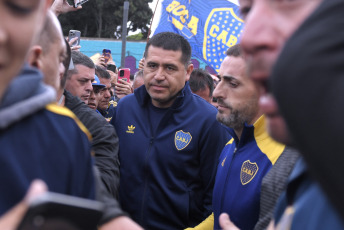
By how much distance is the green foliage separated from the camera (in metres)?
43.8

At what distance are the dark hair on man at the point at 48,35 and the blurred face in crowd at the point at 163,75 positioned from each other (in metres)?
2.03

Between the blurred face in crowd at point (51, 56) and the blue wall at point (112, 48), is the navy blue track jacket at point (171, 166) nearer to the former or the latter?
the blurred face in crowd at point (51, 56)

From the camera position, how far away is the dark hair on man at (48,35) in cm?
175

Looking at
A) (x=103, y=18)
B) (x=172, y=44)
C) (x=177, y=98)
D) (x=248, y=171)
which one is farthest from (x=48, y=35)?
(x=103, y=18)

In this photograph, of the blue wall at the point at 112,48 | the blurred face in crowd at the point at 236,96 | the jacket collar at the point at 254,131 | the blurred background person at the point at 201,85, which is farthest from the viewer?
the blue wall at the point at 112,48

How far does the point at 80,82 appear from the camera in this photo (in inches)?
177

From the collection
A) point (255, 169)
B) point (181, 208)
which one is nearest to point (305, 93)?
point (255, 169)

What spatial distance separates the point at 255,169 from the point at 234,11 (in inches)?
194

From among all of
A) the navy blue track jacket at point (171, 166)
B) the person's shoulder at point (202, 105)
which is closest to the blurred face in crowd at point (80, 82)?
the navy blue track jacket at point (171, 166)

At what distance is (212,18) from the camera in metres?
7.30

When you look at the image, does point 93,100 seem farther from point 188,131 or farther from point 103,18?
point 103,18

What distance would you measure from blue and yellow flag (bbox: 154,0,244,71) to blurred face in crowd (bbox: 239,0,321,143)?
6.05 m

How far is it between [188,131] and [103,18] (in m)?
43.9

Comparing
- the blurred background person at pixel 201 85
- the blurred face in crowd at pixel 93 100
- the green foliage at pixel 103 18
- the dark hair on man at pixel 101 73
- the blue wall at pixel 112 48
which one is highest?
the blurred background person at pixel 201 85
